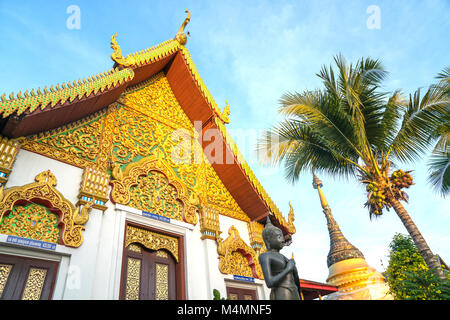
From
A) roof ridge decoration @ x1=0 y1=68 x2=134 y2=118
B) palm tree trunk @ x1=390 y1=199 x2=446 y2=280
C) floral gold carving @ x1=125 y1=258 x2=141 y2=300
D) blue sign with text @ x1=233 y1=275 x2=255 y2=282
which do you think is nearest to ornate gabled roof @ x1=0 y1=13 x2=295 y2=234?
roof ridge decoration @ x1=0 y1=68 x2=134 y2=118

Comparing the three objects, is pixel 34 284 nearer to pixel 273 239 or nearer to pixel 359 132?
pixel 273 239

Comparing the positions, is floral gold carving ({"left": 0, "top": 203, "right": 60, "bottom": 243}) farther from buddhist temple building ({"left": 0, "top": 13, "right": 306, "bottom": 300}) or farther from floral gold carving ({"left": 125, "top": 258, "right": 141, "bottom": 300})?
floral gold carving ({"left": 125, "top": 258, "right": 141, "bottom": 300})

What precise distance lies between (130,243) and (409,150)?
6319 millimetres

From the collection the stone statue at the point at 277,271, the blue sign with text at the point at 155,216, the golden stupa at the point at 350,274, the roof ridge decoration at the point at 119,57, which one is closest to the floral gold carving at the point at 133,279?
the blue sign with text at the point at 155,216

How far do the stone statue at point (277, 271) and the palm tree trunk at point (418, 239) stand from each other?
3.05 m

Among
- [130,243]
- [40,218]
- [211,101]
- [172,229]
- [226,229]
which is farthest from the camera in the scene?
[211,101]

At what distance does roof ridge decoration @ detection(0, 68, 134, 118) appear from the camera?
4156 mm

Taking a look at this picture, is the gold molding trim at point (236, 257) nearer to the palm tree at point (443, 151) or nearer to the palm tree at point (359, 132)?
the palm tree at point (359, 132)

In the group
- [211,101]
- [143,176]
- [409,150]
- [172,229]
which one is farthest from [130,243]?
[409,150]

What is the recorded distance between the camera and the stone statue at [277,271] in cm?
359

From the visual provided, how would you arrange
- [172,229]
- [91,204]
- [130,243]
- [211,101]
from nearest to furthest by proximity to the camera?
[91,204], [130,243], [172,229], [211,101]

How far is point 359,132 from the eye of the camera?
704 cm
